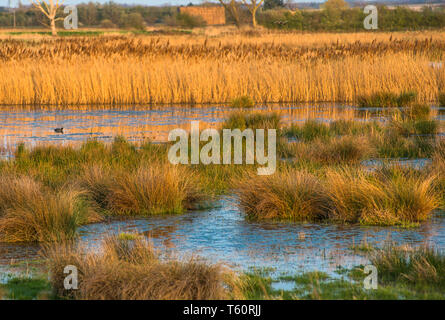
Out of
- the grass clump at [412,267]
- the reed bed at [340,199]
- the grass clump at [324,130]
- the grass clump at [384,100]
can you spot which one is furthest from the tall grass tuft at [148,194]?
the grass clump at [384,100]

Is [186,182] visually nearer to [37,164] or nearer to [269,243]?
[269,243]

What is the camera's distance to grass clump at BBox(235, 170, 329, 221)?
30.2 feet

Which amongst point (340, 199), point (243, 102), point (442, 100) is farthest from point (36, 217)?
point (442, 100)

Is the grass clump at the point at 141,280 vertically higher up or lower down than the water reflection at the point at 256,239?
higher up

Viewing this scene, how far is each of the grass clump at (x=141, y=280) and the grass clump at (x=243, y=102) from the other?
15.6 meters

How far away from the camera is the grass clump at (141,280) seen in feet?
18.9

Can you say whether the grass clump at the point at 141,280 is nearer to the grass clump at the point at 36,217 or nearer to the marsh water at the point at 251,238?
the marsh water at the point at 251,238

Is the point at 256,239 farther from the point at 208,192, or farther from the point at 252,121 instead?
the point at 252,121

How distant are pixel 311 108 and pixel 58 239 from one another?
49.4ft

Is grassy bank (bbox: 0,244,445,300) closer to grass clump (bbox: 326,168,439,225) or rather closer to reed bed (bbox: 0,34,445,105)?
grass clump (bbox: 326,168,439,225)

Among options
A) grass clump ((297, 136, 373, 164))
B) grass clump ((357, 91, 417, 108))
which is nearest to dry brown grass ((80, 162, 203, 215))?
grass clump ((297, 136, 373, 164))

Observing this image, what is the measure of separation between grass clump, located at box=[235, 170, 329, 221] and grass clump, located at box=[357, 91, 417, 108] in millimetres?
13348

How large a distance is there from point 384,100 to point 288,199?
555 inches
